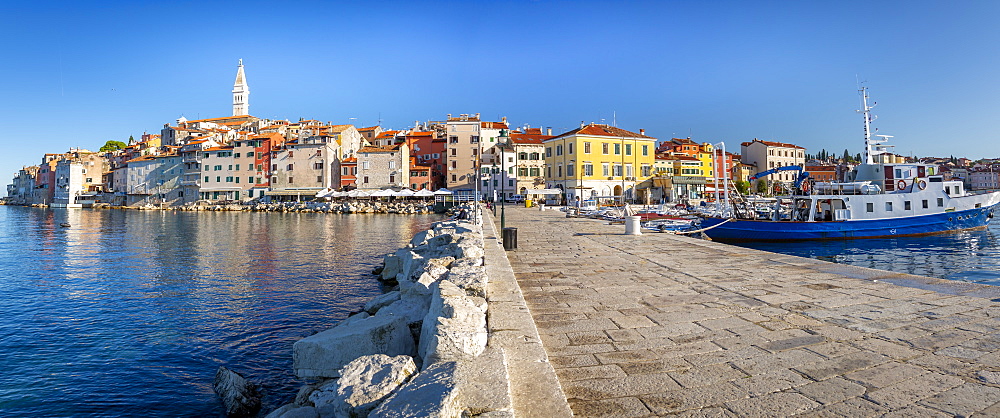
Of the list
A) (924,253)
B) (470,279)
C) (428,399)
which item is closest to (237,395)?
(470,279)

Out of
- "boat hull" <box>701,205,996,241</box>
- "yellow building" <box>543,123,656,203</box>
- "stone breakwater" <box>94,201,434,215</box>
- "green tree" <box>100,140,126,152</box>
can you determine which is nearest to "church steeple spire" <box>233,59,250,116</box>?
"green tree" <box>100,140,126,152</box>

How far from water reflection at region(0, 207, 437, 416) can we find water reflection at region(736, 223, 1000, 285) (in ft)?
56.4

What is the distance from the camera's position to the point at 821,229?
2494cm

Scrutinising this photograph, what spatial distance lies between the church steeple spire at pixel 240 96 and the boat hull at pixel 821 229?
12711cm

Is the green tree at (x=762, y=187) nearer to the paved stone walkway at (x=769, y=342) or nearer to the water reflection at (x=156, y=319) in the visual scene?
the water reflection at (x=156, y=319)

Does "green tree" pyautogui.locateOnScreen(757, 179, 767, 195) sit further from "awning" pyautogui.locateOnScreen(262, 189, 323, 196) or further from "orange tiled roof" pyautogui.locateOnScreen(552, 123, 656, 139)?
"awning" pyautogui.locateOnScreen(262, 189, 323, 196)

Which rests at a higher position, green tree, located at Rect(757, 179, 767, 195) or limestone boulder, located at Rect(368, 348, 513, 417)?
green tree, located at Rect(757, 179, 767, 195)

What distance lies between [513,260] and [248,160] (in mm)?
70250

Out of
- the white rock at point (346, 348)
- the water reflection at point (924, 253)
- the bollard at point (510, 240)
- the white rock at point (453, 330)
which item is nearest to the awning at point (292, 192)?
the water reflection at point (924, 253)

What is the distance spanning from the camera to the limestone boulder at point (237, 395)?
6305 mm

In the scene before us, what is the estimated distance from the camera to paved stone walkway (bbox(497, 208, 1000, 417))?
128 inches

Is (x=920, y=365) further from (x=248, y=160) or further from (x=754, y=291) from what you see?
(x=248, y=160)

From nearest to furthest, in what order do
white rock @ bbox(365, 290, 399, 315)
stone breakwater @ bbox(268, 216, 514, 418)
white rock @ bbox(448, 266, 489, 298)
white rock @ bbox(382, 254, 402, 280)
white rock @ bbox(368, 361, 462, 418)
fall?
white rock @ bbox(368, 361, 462, 418) → stone breakwater @ bbox(268, 216, 514, 418) → white rock @ bbox(448, 266, 489, 298) → white rock @ bbox(365, 290, 399, 315) → white rock @ bbox(382, 254, 402, 280)

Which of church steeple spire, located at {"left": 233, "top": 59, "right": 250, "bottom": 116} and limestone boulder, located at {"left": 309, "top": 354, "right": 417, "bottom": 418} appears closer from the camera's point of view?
limestone boulder, located at {"left": 309, "top": 354, "right": 417, "bottom": 418}
